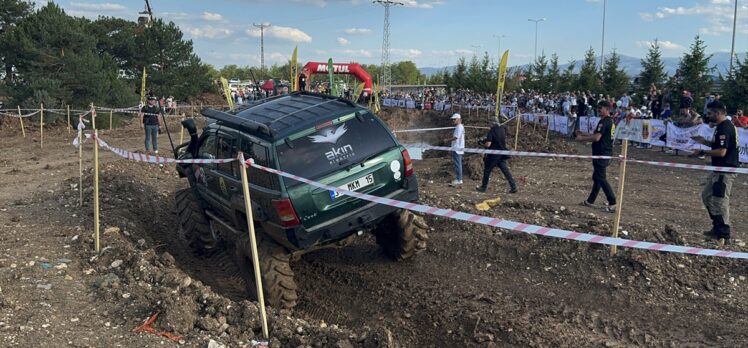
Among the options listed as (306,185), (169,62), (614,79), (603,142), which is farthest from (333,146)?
(169,62)

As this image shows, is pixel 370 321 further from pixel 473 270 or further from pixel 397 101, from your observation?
pixel 397 101

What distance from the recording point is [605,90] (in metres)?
30.1

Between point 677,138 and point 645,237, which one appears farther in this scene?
point 677,138

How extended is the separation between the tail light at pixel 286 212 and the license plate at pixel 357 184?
0.48 metres

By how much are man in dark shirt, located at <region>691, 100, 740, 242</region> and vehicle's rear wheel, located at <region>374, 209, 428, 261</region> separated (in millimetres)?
3978

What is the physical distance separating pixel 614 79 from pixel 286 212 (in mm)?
28441

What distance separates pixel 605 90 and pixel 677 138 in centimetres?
1452

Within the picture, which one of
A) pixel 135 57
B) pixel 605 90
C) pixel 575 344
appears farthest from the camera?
pixel 135 57

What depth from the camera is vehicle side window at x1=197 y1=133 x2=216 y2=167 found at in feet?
23.8

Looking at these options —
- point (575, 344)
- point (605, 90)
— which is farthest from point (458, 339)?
point (605, 90)

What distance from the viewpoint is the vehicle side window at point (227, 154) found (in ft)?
20.9

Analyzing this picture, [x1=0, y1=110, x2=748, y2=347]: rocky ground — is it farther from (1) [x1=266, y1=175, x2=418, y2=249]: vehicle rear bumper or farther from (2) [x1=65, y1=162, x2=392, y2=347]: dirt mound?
(1) [x1=266, y1=175, x2=418, y2=249]: vehicle rear bumper

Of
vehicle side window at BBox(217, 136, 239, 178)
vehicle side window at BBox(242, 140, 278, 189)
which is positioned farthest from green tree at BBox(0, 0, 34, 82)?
vehicle side window at BBox(242, 140, 278, 189)

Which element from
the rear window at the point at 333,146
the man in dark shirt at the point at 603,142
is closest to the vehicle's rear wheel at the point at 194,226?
the rear window at the point at 333,146
